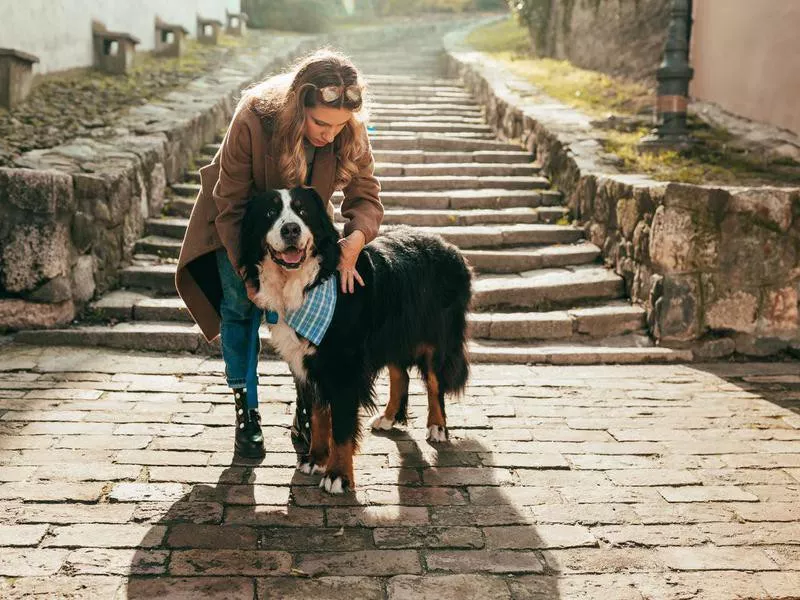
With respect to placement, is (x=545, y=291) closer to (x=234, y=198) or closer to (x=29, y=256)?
(x=234, y=198)

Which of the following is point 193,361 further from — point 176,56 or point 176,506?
point 176,56

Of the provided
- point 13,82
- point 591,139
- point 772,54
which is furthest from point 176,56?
point 772,54

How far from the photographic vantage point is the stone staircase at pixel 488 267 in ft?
19.1

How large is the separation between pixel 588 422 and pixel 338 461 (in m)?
1.62

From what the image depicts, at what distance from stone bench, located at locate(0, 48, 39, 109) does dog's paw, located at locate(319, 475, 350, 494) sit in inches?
229

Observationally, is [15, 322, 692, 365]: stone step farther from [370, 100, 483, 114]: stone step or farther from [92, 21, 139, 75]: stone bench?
[370, 100, 483, 114]: stone step

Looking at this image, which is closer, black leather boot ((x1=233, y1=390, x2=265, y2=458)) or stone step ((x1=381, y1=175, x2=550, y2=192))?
black leather boot ((x1=233, y1=390, x2=265, y2=458))

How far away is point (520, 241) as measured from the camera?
743 centimetres

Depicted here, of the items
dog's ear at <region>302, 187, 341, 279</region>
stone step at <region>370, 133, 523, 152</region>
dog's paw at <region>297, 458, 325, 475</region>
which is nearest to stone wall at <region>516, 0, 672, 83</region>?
stone step at <region>370, 133, 523, 152</region>

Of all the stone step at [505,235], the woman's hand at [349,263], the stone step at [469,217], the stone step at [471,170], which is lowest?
the stone step at [505,235]

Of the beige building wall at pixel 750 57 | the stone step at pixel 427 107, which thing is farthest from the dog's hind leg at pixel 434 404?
the stone step at pixel 427 107

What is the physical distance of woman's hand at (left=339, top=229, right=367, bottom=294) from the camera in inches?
138

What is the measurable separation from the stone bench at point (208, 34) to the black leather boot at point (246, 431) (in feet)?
37.9

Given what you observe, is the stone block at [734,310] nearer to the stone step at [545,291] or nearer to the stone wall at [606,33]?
the stone step at [545,291]
